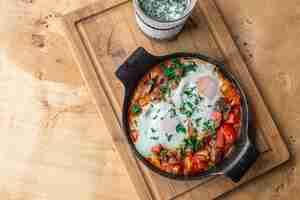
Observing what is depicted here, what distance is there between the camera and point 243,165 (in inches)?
43.9

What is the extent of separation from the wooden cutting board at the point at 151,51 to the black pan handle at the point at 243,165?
7 centimetres

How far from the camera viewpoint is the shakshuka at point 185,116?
3.78 feet

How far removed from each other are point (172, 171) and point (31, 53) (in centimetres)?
46

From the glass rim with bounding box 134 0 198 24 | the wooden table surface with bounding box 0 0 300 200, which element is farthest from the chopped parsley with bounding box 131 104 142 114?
the glass rim with bounding box 134 0 198 24

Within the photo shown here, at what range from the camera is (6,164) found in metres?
1.22

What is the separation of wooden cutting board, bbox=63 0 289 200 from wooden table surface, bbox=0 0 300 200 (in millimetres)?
38

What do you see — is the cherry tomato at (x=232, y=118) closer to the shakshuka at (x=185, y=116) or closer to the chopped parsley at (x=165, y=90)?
the shakshuka at (x=185, y=116)

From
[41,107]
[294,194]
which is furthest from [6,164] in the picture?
[294,194]

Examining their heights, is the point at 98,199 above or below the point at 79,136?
below

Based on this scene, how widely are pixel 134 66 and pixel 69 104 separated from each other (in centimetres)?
21

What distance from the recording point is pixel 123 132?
1153mm

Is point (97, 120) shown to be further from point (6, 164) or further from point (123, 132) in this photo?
point (6, 164)

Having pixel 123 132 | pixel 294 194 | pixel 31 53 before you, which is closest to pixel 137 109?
pixel 123 132

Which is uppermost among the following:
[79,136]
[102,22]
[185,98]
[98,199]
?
[102,22]
